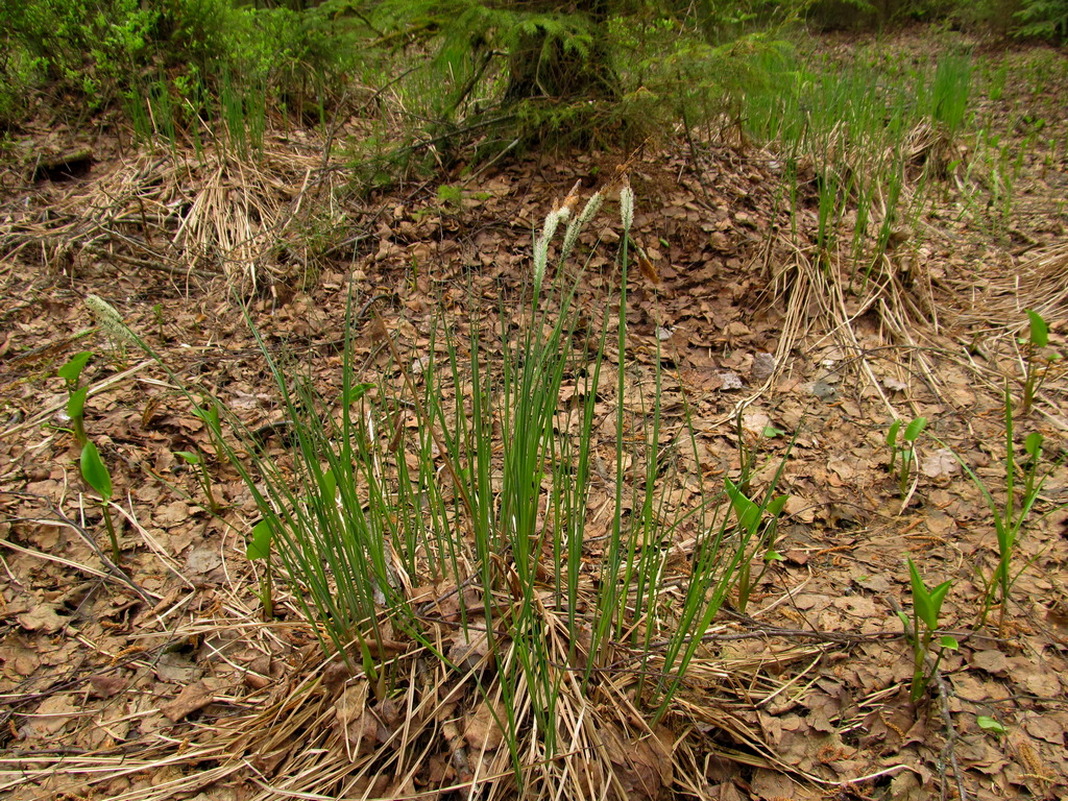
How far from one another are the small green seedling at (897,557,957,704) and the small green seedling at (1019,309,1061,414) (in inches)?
34.4

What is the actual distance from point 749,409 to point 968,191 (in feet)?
7.95

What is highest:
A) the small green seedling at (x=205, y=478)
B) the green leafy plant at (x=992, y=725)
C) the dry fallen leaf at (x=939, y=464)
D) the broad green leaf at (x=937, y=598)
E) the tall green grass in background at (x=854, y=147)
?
the tall green grass in background at (x=854, y=147)

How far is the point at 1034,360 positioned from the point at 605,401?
1511mm

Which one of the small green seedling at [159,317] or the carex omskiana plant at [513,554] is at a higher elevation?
the small green seedling at [159,317]

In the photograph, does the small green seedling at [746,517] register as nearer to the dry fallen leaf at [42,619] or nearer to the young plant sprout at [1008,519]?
the young plant sprout at [1008,519]

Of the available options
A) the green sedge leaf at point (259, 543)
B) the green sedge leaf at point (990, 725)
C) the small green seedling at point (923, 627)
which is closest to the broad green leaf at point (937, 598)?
the small green seedling at point (923, 627)

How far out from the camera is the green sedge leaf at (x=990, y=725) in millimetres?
1231

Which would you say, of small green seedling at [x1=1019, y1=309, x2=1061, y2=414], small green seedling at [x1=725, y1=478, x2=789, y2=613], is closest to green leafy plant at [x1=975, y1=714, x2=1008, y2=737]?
small green seedling at [x1=725, y1=478, x2=789, y2=613]

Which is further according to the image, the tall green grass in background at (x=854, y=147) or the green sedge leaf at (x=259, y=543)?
the tall green grass in background at (x=854, y=147)

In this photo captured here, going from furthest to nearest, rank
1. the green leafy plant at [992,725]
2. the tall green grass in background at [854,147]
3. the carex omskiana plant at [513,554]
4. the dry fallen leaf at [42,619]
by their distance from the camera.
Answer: the tall green grass in background at [854,147]
the dry fallen leaf at [42,619]
the green leafy plant at [992,725]
the carex omskiana plant at [513,554]

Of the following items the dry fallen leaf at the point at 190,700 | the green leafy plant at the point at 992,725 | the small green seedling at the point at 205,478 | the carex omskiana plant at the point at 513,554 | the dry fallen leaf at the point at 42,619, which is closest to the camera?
the carex omskiana plant at the point at 513,554

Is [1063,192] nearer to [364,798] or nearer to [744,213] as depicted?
[744,213]

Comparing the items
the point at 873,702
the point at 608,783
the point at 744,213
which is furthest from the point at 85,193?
the point at 873,702

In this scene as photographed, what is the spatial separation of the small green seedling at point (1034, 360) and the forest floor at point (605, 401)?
0.05 metres
